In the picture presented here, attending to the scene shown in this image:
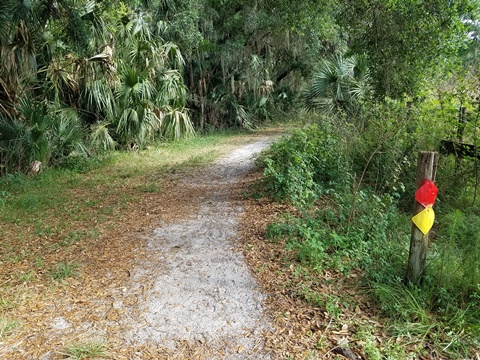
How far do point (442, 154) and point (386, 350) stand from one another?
12.7ft

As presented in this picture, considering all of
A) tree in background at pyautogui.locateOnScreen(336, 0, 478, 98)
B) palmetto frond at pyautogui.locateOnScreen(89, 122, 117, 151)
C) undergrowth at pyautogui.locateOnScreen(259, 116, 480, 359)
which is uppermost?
tree in background at pyautogui.locateOnScreen(336, 0, 478, 98)

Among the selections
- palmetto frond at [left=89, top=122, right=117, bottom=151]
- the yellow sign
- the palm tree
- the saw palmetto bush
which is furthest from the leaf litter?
the palm tree

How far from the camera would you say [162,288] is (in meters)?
3.41

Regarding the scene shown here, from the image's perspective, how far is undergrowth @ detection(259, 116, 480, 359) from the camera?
2.79 meters

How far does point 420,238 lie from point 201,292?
6.58ft

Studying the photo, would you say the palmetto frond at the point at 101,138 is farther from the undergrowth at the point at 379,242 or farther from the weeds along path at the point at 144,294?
the undergrowth at the point at 379,242

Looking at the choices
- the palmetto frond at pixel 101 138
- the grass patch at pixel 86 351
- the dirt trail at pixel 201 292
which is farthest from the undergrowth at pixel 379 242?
the palmetto frond at pixel 101 138

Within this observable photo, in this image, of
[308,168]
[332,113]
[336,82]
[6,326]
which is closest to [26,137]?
[6,326]

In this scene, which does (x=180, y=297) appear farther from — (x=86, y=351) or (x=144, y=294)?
(x=86, y=351)

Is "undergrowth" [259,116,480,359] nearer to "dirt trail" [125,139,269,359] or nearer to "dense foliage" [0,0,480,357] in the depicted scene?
"dense foliage" [0,0,480,357]

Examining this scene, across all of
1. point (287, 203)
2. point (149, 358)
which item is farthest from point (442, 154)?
point (149, 358)

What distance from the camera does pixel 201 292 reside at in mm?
3340

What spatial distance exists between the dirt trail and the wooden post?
1.38 m

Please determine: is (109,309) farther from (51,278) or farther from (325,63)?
(325,63)
